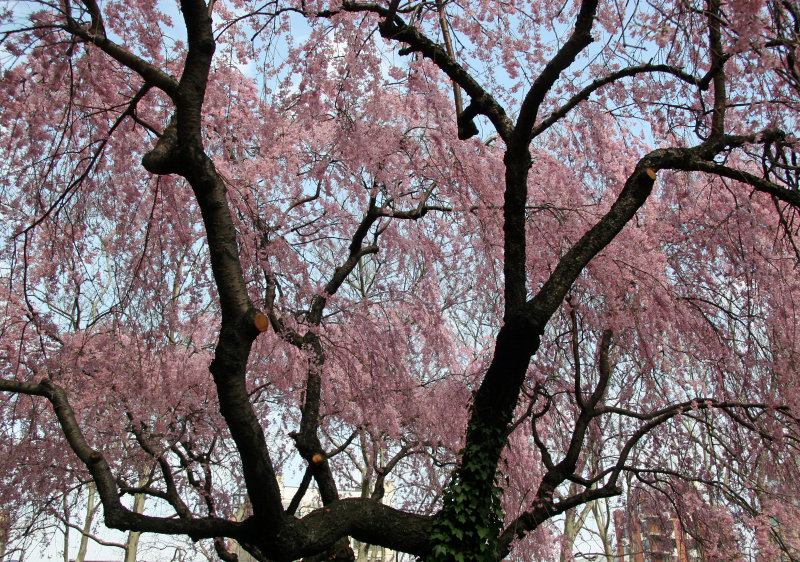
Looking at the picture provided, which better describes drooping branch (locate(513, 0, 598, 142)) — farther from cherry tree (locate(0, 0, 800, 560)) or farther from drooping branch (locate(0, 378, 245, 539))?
drooping branch (locate(0, 378, 245, 539))

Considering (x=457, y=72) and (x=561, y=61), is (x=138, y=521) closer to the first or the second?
(x=457, y=72)

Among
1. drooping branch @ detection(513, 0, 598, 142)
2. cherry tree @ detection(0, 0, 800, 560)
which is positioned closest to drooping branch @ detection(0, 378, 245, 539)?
cherry tree @ detection(0, 0, 800, 560)

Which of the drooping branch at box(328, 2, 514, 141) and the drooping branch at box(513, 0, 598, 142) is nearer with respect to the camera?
the drooping branch at box(513, 0, 598, 142)

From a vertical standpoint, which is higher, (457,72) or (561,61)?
(457,72)

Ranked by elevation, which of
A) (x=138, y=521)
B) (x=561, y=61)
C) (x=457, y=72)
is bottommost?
(x=138, y=521)

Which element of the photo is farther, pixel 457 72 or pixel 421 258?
pixel 421 258

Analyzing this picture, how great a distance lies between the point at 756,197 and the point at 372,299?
447 cm

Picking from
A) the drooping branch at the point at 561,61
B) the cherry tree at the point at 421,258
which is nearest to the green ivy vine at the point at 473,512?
the cherry tree at the point at 421,258

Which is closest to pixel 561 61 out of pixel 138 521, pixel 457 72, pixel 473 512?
pixel 457 72

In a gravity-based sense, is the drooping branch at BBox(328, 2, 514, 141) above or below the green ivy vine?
above

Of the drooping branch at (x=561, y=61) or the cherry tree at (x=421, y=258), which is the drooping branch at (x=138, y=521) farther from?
the drooping branch at (x=561, y=61)

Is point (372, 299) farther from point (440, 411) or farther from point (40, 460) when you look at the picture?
point (40, 460)

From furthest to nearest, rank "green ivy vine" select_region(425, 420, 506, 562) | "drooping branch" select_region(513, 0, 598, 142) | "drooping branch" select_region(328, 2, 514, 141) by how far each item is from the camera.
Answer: "drooping branch" select_region(328, 2, 514, 141), "green ivy vine" select_region(425, 420, 506, 562), "drooping branch" select_region(513, 0, 598, 142)

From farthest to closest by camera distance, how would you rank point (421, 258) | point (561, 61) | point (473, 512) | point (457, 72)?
point (421, 258) → point (457, 72) → point (473, 512) → point (561, 61)
